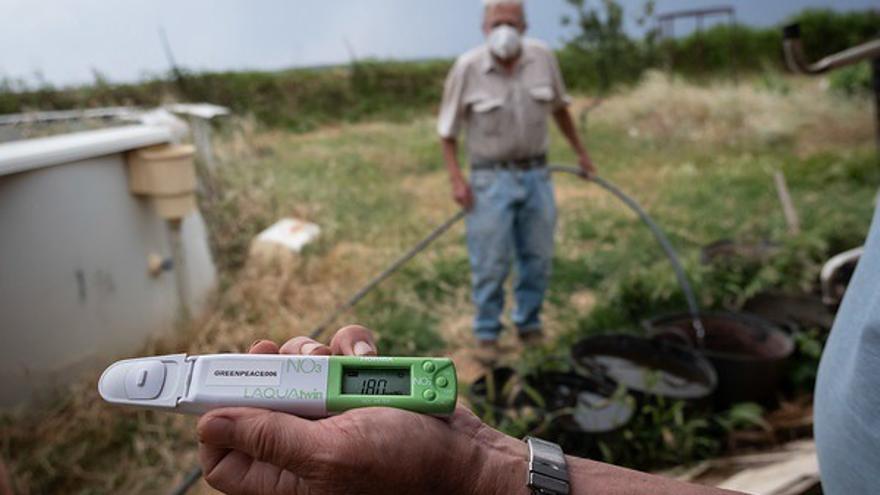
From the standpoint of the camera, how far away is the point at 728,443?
271 cm

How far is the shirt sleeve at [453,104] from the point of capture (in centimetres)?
359

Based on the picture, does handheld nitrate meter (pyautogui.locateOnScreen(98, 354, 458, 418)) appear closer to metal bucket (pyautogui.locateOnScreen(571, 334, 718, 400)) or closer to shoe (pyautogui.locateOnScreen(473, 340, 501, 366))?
metal bucket (pyautogui.locateOnScreen(571, 334, 718, 400))

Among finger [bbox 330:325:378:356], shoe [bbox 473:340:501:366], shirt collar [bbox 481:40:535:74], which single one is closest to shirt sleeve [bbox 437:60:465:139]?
shirt collar [bbox 481:40:535:74]

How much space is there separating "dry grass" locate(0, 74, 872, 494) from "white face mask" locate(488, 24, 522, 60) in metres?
1.55

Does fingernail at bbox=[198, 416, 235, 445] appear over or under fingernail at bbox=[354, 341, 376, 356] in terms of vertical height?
over

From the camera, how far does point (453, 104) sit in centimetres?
363

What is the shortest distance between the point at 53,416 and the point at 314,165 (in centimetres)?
652

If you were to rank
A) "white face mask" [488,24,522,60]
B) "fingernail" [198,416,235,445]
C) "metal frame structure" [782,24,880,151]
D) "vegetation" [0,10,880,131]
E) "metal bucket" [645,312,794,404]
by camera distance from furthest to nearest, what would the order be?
"vegetation" [0,10,880,131], "white face mask" [488,24,522,60], "metal bucket" [645,312,794,404], "metal frame structure" [782,24,880,151], "fingernail" [198,416,235,445]

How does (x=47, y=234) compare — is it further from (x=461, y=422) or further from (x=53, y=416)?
(x=461, y=422)

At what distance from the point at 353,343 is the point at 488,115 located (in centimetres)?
281

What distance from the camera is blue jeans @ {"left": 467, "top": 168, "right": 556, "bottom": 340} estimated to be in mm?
3600

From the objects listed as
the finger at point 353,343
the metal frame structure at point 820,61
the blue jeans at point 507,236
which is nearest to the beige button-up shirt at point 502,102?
the blue jeans at point 507,236

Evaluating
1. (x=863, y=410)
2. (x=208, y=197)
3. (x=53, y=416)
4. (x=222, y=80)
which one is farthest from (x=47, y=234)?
(x=222, y=80)

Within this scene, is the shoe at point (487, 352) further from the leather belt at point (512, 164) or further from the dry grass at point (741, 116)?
the dry grass at point (741, 116)
